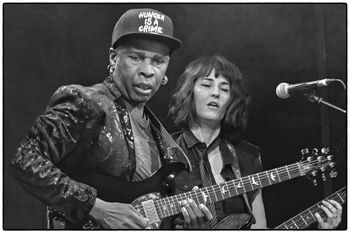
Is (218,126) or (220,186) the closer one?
(220,186)

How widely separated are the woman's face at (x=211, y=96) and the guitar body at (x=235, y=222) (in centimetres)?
48

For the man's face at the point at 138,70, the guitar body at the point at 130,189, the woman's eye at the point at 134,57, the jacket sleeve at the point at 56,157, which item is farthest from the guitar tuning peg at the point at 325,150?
the jacket sleeve at the point at 56,157

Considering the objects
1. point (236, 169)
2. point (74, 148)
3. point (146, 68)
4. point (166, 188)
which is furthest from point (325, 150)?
point (74, 148)

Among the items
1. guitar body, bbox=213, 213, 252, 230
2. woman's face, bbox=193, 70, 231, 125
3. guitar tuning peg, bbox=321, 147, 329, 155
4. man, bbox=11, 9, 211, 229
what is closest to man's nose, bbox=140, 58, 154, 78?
man, bbox=11, 9, 211, 229

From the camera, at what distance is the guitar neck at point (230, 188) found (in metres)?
2.56

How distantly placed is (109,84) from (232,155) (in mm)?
689

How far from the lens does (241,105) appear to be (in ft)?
8.97

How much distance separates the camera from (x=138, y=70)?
2625mm

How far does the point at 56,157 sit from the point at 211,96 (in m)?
0.79

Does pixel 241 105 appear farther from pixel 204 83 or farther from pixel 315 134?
pixel 315 134

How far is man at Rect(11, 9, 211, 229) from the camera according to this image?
2445 millimetres

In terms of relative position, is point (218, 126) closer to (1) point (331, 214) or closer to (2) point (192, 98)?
(2) point (192, 98)

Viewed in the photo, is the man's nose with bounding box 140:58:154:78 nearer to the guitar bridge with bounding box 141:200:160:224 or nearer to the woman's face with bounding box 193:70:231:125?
the woman's face with bounding box 193:70:231:125

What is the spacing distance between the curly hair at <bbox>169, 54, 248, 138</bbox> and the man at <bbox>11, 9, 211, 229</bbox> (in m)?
0.10
